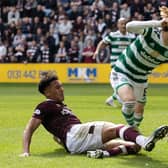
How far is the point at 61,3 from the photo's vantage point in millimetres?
32875

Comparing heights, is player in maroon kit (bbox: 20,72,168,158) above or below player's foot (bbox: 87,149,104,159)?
above

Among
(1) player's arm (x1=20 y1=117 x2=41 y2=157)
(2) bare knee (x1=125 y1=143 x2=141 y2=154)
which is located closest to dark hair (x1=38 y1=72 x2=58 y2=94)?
(1) player's arm (x1=20 y1=117 x2=41 y2=157)

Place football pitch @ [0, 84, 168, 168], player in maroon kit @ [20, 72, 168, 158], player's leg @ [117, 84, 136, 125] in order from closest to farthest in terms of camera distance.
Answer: football pitch @ [0, 84, 168, 168]
player in maroon kit @ [20, 72, 168, 158]
player's leg @ [117, 84, 136, 125]

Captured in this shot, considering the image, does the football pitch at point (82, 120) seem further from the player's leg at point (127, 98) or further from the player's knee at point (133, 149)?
the player's leg at point (127, 98)

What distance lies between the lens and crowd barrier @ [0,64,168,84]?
26984 mm

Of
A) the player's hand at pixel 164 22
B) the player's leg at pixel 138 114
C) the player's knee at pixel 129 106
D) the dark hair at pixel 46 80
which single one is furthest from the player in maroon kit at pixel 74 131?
the player's hand at pixel 164 22

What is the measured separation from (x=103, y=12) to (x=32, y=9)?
3864 millimetres

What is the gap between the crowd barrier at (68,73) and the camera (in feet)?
88.5

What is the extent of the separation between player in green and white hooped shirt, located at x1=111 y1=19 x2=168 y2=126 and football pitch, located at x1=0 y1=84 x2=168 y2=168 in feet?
2.34

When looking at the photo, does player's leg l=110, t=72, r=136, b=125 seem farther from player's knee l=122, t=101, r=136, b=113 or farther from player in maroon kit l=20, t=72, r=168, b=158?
Answer: player in maroon kit l=20, t=72, r=168, b=158

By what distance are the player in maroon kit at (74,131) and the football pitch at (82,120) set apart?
0.15m

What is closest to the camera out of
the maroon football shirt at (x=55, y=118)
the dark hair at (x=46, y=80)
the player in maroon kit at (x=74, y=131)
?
the player in maroon kit at (x=74, y=131)

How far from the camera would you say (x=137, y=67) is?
32.4ft

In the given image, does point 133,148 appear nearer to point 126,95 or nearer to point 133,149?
point 133,149
